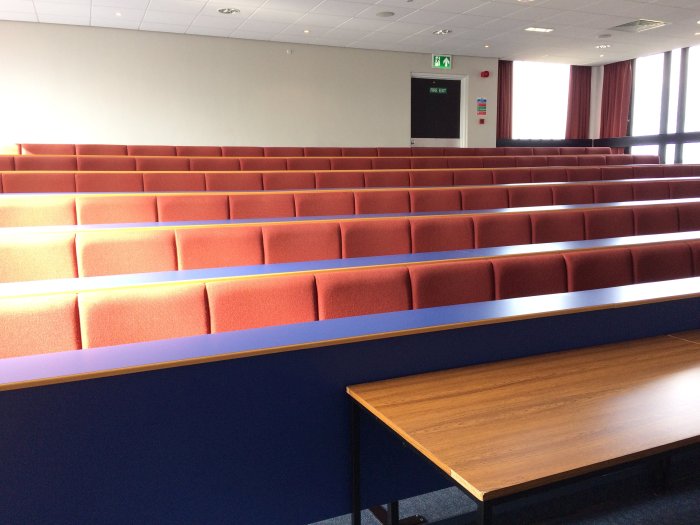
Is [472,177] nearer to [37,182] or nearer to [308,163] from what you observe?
[308,163]

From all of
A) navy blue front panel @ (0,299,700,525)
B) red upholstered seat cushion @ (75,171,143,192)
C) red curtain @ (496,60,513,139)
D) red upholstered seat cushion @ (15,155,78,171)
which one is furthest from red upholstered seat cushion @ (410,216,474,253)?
red curtain @ (496,60,513,139)

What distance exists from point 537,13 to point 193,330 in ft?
17.9

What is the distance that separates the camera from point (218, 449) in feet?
2.97

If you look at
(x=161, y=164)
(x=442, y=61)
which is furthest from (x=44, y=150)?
(x=442, y=61)

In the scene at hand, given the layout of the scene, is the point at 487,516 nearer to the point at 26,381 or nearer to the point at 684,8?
the point at 26,381

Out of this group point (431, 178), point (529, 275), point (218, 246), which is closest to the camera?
point (529, 275)

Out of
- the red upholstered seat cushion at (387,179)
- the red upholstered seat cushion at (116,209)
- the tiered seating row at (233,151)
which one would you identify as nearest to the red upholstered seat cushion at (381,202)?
the red upholstered seat cushion at (387,179)

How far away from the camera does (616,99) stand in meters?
8.29

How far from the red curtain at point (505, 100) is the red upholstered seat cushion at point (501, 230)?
626 centimetres

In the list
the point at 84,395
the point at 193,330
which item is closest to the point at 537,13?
the point at 193,330

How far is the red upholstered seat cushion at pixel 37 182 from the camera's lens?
2953 millimetres

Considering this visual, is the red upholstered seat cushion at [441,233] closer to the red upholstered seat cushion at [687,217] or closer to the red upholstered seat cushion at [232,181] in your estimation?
the red upholstered seat cushion at [687,217]

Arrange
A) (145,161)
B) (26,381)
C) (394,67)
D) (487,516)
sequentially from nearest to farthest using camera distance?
(487,516)
(26,381)
(145,161)
(394,67)

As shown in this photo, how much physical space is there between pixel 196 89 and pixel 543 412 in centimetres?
641
